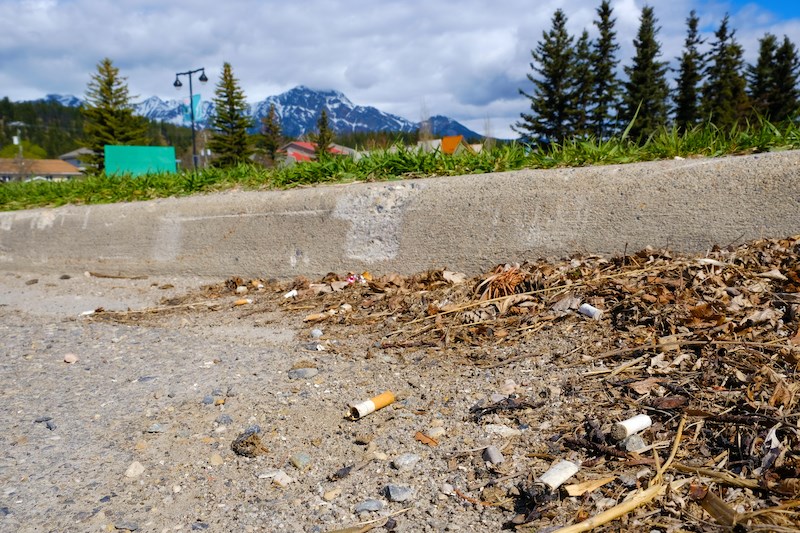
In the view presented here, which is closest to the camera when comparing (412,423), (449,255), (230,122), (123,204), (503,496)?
(503,496)

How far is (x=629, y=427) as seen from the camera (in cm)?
149

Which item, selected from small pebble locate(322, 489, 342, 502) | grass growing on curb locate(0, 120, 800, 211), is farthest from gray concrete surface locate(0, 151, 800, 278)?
small pebble locate(322, 489, 342, 502)

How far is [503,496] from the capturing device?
54.5 inches

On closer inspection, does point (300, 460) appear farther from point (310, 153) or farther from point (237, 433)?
point (310, 153)

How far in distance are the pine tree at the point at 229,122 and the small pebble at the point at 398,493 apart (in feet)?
98.8

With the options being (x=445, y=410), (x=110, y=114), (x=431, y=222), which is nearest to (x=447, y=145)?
(x=431, y=222)

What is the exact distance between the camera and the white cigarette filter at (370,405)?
1832mm

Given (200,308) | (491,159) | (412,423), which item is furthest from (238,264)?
(412,423)

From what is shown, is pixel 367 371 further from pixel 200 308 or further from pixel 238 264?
pixel 238 264

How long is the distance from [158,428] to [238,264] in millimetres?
2278

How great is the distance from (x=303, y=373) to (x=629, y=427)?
1.22 m

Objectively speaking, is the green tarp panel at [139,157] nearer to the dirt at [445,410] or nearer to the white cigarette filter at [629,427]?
the dirt at [445,410]

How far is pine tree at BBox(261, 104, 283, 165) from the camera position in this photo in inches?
1497

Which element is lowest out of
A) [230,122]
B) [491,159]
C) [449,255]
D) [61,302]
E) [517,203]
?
[61,302]
